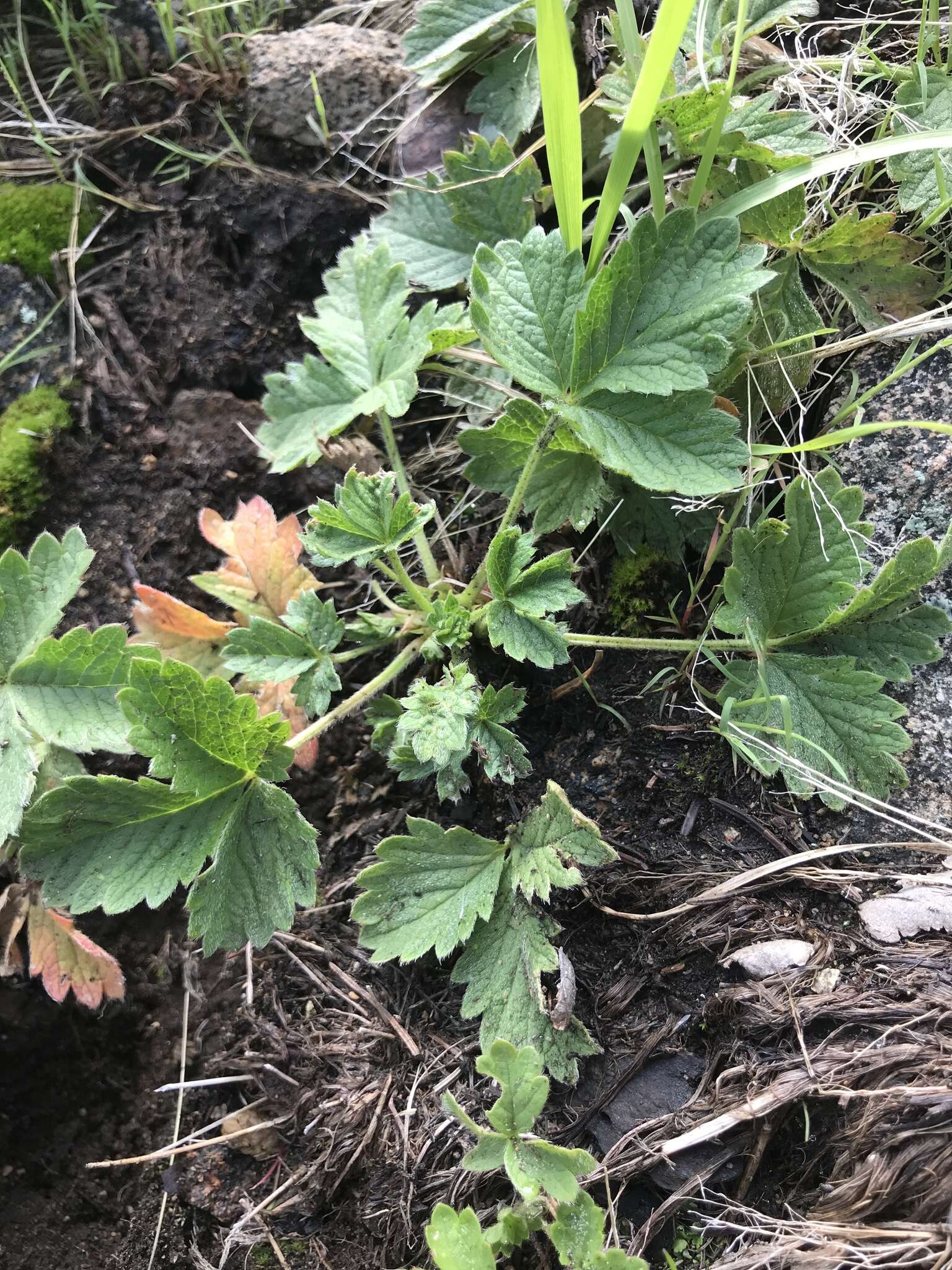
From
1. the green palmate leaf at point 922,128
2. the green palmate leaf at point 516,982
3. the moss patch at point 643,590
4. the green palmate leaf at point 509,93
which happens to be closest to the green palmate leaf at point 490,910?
→ the green palmate leaf at point 516,982

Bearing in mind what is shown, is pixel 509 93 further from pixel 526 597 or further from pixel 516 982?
pixel 516 982

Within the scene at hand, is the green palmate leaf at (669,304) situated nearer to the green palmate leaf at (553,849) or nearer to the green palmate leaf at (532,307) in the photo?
the green palmate leaf at (532,307)

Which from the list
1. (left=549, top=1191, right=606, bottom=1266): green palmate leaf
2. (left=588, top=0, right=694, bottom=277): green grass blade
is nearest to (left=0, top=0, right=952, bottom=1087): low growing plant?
(left=588, top=0, right=694, bottom=277): green grass blade

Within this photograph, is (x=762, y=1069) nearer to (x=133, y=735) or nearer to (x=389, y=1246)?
(x=389, y=1246)

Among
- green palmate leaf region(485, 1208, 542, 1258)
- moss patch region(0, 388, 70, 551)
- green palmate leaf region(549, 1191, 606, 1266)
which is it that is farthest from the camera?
moss patch region(0, 388, 70, 551)

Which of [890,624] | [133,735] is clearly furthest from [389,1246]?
[890,624]

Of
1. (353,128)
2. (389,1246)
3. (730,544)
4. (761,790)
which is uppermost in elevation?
(353,128)

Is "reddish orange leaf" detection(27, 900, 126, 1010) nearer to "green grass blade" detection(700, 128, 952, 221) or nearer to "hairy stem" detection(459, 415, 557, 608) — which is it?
"hairy stem" detection(459, 415, 557, 608)
